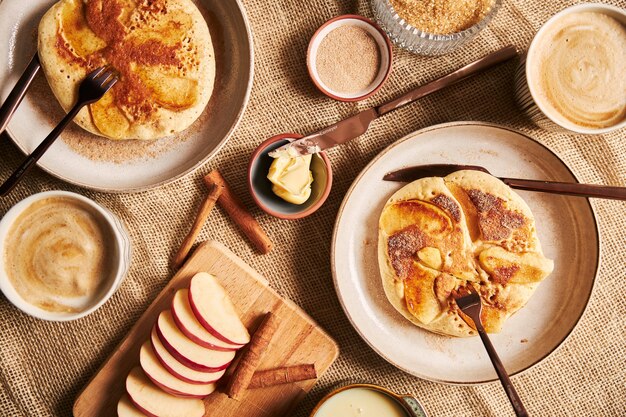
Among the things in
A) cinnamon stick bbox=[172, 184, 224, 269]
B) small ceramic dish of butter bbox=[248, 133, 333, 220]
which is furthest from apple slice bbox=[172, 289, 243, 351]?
small ceramic dish of butter bbox=[248, 133, 333, 220]

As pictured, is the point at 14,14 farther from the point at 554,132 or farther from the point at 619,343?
the point at 619,343

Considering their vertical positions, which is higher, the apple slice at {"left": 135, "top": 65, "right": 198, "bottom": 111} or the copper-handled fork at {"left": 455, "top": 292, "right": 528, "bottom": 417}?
the apple slice at {"left": 135, "top": 65, "right": 198, "bottom": 111}

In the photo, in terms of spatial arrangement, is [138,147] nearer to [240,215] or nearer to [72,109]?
[72,109]

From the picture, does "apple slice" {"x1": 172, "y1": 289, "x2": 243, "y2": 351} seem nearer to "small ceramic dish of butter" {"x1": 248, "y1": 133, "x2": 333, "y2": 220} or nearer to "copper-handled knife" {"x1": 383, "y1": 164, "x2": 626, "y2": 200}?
"small ceramic dish of butter" {"x1": 248, "y1": 133, "x2": 333, "y2": 220}

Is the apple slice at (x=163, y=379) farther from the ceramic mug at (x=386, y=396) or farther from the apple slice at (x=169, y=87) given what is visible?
the apple slice at (x=169, y=87)

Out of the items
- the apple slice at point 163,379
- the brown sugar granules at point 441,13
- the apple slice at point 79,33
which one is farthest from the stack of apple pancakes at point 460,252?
the apple slice at point 79,33

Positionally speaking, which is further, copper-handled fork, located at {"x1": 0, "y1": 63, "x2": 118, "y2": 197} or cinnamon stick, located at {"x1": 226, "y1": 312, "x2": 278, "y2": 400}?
cinnamon stick, located at {"x1": 226, "y1": 312, "x2": 278, "y2": 400}

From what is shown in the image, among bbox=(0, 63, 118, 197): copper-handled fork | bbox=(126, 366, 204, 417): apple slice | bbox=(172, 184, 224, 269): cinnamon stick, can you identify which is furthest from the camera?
bbox=(172, 184, 224, 269): cinnamon stick
